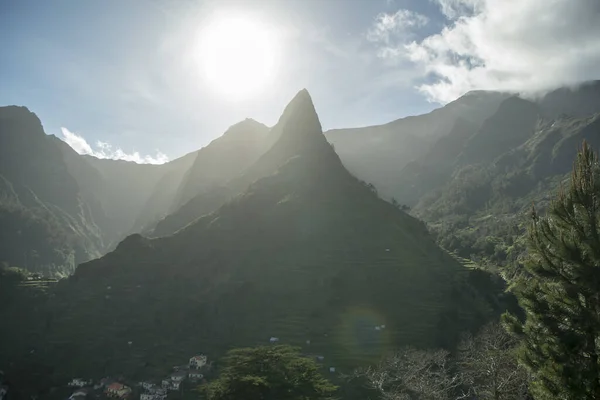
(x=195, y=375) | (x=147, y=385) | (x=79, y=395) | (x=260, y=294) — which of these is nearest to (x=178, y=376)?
(x=195, y=375)

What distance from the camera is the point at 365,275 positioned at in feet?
391

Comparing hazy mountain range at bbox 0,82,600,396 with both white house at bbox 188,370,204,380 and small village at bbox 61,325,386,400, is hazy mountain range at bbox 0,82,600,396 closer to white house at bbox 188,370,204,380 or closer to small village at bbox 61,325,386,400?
small village at bbox 61,325,386,400

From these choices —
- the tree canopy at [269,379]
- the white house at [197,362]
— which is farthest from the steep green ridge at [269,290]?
the tree canopy at [269,379]

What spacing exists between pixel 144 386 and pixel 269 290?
40688 millimetres

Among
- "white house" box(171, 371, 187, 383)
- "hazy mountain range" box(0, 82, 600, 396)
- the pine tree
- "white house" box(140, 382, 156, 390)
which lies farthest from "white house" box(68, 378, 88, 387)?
the pine tree

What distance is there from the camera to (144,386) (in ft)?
278

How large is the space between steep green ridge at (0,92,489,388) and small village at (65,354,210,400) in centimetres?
397

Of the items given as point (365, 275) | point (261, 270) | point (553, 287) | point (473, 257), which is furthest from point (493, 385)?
point (473, 257)

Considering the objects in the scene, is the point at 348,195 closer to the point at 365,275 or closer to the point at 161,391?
the point at 365,275

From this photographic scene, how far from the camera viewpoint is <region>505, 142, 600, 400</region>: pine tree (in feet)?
69.5

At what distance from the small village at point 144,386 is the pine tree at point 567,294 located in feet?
243

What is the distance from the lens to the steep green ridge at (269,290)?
97.7m

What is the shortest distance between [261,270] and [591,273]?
357 ft

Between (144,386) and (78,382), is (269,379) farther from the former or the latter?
(78,382)
